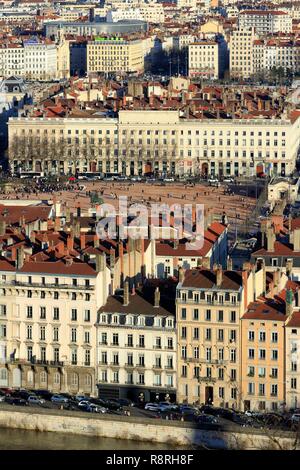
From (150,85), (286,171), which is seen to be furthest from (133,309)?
(150,85)

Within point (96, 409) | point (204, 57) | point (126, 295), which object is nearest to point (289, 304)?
point (126, 295)

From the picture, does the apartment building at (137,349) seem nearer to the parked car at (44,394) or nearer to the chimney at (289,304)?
the parked car at (44,394)

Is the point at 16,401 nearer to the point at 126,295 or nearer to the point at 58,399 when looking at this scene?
the point at 58,399

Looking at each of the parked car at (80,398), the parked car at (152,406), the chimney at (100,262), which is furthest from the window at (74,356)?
the parked car at (152,406)

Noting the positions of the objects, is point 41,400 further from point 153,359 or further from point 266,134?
point 266,134

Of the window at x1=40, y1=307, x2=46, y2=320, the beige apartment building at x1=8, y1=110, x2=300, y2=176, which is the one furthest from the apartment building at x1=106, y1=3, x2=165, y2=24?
the window at x1=40, y1=307, x2=46, y2=320

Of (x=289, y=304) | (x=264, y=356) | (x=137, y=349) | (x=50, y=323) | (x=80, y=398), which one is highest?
(x=289, y=304)
